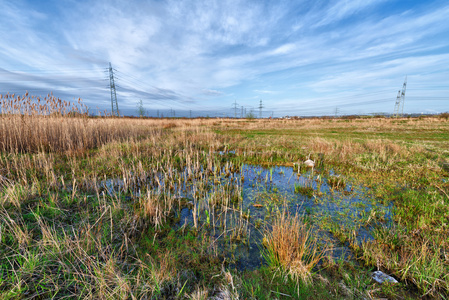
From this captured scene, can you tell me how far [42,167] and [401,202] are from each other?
36.9 ft

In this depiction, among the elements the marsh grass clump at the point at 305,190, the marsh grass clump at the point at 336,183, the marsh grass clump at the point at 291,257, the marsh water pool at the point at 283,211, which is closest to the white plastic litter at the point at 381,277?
the marsh water pool at the point at 283,211

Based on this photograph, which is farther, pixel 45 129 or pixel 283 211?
pixel 45 129

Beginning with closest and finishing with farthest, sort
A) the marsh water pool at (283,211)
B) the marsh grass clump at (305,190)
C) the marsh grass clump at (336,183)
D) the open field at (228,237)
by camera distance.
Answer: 1. the open field at (228,237)
2. the marsh water pool at (283,211)
3. the marsh grass clump at (305,190)
4. the marsh grass clump at (336,183)

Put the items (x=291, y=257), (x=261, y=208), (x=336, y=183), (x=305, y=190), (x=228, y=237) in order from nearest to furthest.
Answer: (x=291, y=257), (x=228, y=237), (x=261, y=208), (x=305, y=190), (x=336, y=183)

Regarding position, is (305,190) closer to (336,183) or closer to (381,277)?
(336,183)

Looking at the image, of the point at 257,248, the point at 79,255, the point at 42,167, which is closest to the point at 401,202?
the point at 257,248

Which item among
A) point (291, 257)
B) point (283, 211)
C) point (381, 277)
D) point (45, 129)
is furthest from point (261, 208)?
point (45, 129)

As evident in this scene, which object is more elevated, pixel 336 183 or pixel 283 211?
pixel 283 211

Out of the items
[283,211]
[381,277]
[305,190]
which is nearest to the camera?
[381,277]

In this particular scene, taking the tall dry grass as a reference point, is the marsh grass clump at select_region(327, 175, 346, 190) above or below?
below

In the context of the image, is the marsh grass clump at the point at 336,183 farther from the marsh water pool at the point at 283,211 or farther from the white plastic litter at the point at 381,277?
the white plastic litter at the point at 381,277

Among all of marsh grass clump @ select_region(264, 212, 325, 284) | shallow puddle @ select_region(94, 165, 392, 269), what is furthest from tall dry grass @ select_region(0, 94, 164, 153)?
marsh grass clump @ select_region(264, 212, 325, 284)

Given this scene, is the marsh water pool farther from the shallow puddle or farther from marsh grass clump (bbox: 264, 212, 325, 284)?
marsh grass clump (bbox: 264, 212, 325, 284)

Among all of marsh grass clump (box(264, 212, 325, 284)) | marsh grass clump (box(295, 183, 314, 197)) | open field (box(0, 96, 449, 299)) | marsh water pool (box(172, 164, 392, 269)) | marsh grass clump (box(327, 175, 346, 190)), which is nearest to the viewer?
open field (box(0, 96, 449, 299))
